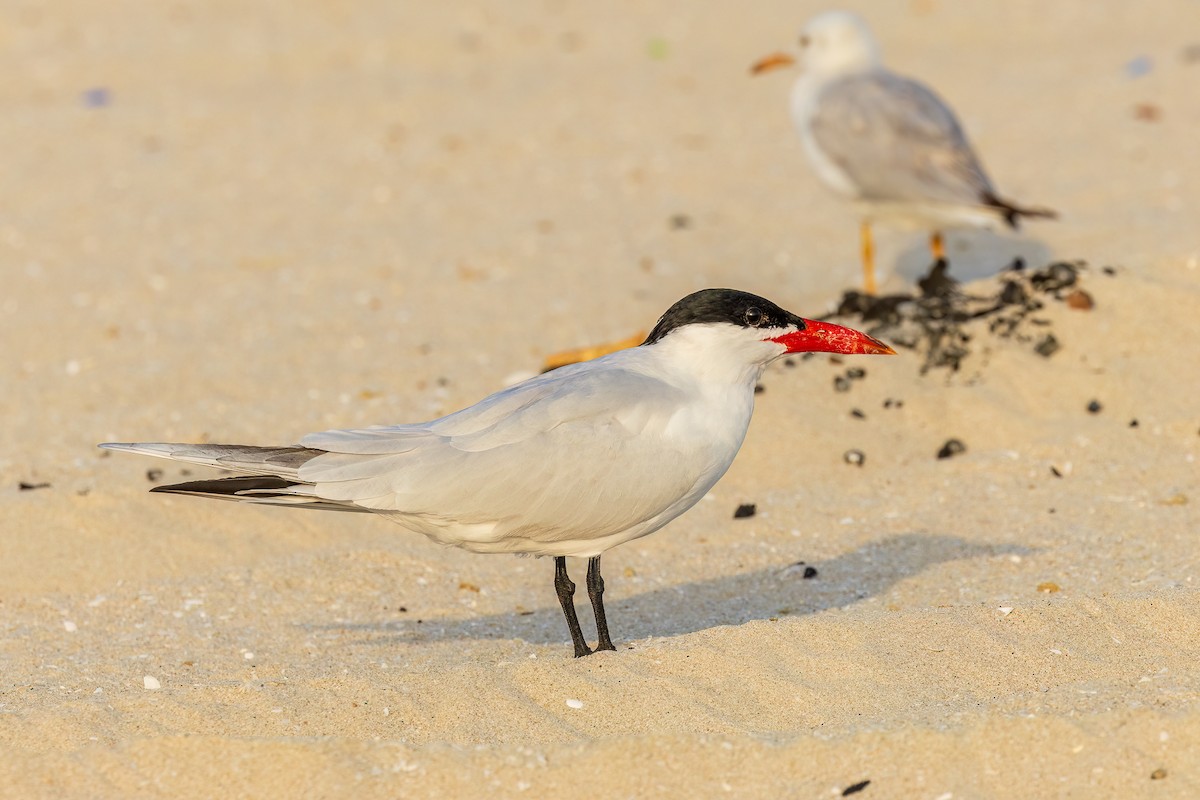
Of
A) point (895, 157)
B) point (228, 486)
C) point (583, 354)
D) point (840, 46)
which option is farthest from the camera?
point (840, 46)

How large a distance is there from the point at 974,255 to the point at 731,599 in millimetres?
4783

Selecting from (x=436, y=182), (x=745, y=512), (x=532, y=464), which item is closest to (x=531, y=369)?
(x=745, y=512)

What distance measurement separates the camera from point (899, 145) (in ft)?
28.0

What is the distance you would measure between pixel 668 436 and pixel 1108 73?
9870 millimetres

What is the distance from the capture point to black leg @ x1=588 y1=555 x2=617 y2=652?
185 inches

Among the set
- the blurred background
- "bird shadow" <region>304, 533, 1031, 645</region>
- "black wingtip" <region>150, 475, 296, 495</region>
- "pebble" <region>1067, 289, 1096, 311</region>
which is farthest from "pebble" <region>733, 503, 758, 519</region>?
"black wingtip" <region>150, 475, 296, 495</region>

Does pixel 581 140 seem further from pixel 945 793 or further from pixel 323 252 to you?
pixel 945 793

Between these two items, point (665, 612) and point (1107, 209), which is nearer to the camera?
point (665, 612)

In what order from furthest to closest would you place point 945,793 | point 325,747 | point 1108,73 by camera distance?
point 1108,73
point 325,747
point 945,793

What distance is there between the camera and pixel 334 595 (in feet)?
18.4

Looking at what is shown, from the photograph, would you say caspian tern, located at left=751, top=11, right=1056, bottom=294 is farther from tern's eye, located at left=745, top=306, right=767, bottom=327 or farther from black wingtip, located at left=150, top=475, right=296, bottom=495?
black wingtip, located at left=150, top=475, right=296, bottom=495

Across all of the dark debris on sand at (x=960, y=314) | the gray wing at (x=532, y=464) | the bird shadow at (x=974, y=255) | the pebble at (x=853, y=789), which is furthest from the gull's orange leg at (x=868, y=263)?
the pebble at (x=853, y=789)

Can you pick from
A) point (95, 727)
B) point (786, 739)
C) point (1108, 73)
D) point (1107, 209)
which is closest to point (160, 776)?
point (95, 727)

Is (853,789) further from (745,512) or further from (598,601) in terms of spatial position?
(745,512)
